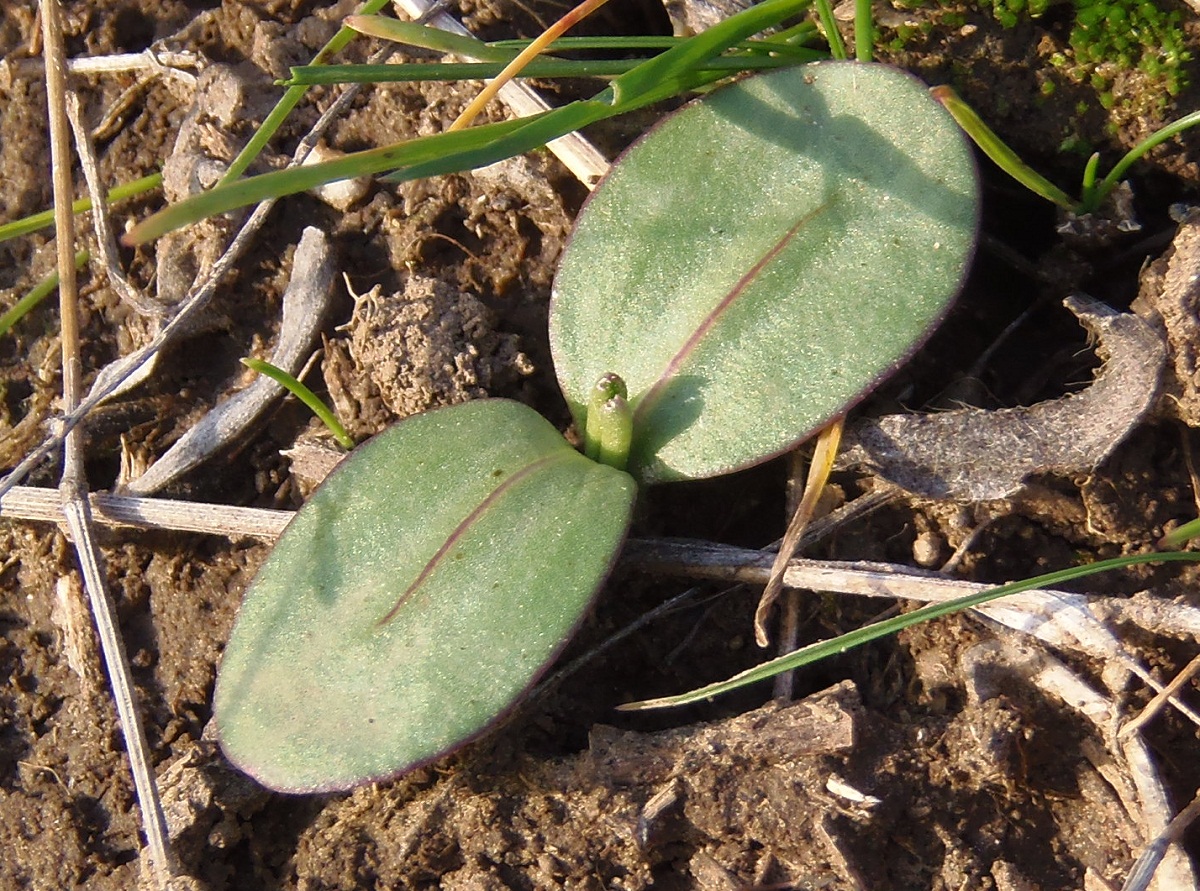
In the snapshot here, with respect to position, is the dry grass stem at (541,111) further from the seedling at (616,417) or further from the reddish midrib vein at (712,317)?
the reddish midrib vein at (712,317)

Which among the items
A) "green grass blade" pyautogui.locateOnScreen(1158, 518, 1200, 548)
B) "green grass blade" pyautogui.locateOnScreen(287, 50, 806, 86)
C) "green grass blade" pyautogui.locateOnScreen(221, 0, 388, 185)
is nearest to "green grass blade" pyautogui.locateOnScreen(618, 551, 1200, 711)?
"green grass blade" pyautogui.locateOnScreen(1158, 518, 1200, 548)

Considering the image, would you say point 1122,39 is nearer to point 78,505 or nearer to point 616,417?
point 616,417

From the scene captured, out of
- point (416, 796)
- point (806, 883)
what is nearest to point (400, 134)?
point (416, 796)

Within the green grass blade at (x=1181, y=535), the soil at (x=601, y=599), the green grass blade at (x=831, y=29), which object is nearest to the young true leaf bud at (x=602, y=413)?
the soil at (x=601, y=599)

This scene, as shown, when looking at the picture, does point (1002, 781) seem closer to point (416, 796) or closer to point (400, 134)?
point (416, 796)

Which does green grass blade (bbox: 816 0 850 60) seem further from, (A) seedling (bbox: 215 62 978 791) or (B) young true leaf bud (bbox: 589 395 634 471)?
(B) young true leaf bud (bbox: 589 395 634 471)
